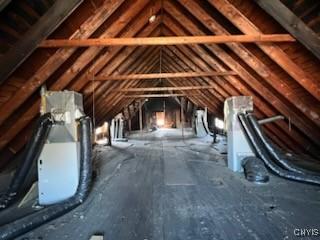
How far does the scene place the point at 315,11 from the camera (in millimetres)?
2297

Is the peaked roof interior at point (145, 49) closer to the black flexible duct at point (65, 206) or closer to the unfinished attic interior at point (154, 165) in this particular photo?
the unfinished attic interior at point (154, 165)

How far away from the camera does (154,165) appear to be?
4980mm

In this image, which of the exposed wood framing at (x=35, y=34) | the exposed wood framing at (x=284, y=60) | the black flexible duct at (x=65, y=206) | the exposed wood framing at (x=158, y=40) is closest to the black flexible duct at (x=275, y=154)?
the exposed wood framing at (x=284, y=60)

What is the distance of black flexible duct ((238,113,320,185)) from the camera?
11.2 ft

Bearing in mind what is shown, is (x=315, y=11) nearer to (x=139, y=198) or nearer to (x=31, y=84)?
(x=139, y=198)

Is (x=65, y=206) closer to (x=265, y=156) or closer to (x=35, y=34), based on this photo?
(x=35, y=34)

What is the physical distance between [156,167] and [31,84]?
9.37 ft

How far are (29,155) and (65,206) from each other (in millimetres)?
820

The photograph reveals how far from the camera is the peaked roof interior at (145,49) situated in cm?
236

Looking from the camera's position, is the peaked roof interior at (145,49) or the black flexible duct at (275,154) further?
the black flexible duct at (275,154)

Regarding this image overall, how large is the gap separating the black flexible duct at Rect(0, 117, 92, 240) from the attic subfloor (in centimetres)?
7

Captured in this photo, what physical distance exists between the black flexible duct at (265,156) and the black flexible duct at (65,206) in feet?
8.77

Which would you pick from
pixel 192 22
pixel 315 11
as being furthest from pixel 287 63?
pixel 192 22

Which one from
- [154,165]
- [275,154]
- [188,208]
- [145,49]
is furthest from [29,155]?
[275,154]
